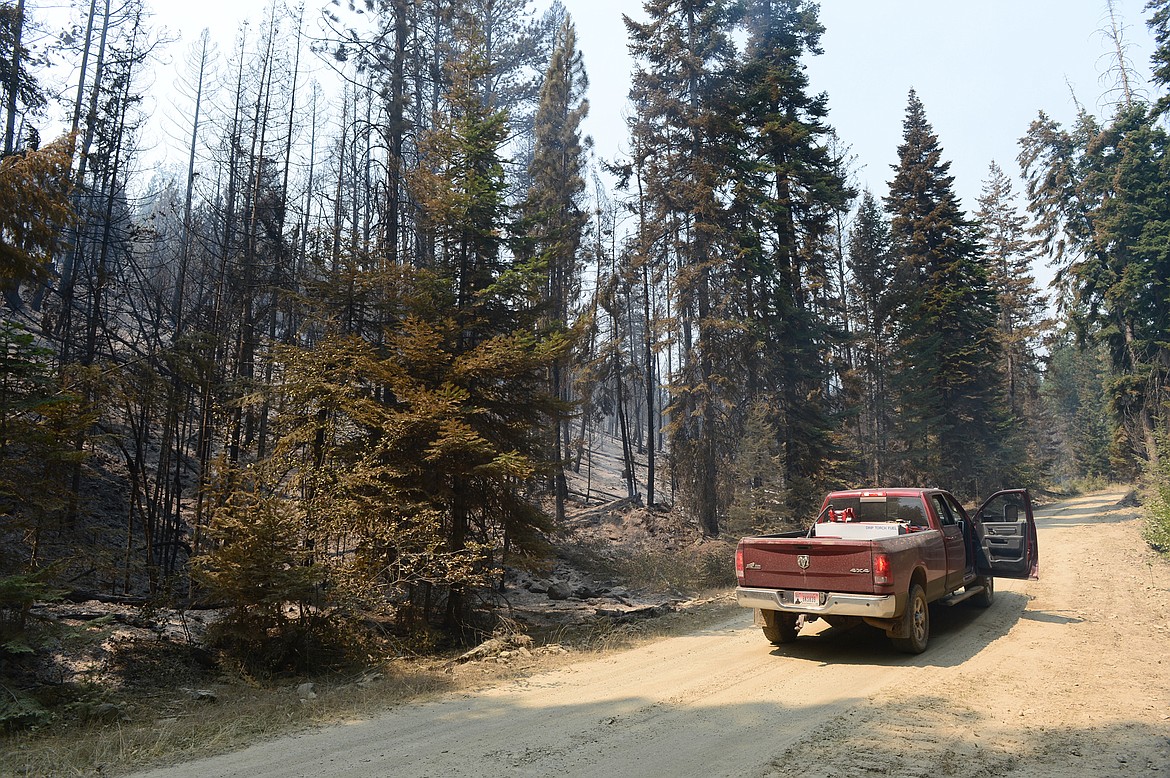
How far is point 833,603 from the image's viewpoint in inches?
311

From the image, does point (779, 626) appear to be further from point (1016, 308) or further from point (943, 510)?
point (1016, 308)

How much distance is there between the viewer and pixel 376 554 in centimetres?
1017

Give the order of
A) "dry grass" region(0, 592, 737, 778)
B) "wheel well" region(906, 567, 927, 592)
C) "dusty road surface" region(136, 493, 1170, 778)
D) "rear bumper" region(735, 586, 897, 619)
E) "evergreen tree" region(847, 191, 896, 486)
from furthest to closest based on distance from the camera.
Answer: "evergreen tree" region(847, 191, 896, 486) < "wheel well" region(906, 567, 927, 592) < "rear bumper" region(735, 586, 897, 619) < "dry grass" region(0, 592, 737, 778) < "dusty road surface" region(136, 493, 1170, 778)

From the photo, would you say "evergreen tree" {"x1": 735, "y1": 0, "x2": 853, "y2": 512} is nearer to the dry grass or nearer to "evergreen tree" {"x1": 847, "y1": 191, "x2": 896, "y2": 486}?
"evergreen tree" {"x1": 847, "y1": 191, "x2": 896, "y2": 486}

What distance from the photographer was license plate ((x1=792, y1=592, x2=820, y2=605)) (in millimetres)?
8039

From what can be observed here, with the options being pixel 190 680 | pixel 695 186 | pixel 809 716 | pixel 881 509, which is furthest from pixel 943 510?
pixel 695 186

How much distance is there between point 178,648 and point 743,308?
2048 centimetres

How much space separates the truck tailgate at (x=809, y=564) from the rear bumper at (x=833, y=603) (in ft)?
0.25

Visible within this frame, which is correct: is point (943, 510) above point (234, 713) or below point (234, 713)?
above

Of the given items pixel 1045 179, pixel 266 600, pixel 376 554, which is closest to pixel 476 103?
pixel 376 554

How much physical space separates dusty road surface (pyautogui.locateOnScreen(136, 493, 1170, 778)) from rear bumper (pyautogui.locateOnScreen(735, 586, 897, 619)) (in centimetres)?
67

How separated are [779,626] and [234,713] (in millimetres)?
6830

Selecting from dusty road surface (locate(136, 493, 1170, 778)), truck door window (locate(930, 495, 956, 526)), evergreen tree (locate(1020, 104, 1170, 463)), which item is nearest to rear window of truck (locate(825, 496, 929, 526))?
truck door window (locate(930, 495, 956, 526))

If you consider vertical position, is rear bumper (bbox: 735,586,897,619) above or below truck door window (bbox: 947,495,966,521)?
below
